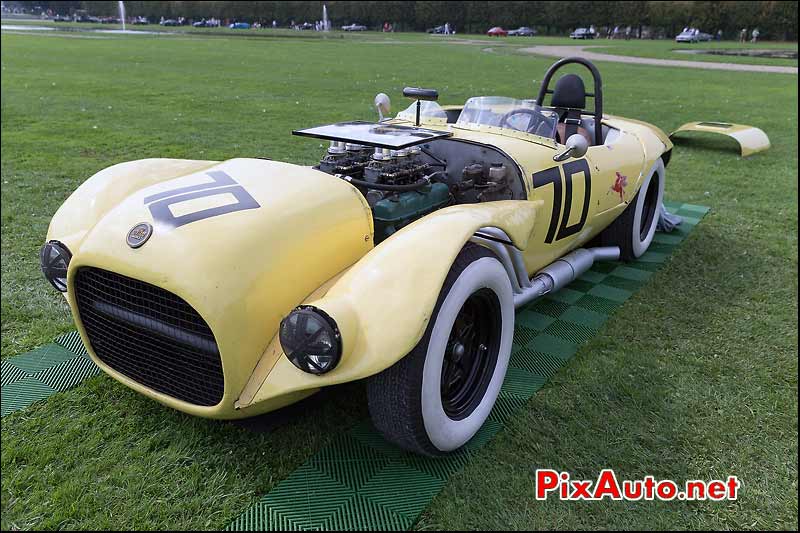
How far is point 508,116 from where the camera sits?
406 centimetres

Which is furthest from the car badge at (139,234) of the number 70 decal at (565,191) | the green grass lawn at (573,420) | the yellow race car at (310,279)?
the number 70 decal at (565,191)

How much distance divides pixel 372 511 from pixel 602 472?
104 cm

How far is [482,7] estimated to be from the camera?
56.9 meters

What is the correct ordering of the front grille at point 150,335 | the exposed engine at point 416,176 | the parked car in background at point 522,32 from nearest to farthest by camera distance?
the front grille at point 150,335 < the exposed engine at point 416,176 < the parked car in background at point 522,32

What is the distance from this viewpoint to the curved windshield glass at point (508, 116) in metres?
3.99

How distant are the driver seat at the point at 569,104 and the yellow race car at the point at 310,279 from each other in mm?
1794

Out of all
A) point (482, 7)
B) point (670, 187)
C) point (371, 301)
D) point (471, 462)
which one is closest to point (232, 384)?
point (371, 301)

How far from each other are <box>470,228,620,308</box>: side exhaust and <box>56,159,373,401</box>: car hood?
0.63m

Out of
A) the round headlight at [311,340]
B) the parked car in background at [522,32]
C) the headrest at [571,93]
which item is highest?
the parked car in background at [522,32]

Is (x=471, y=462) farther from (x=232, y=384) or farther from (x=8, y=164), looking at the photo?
(x=8, y=164)

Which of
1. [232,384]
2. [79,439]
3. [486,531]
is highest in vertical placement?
[232,384]

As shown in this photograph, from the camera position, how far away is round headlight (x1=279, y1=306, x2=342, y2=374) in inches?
81.0

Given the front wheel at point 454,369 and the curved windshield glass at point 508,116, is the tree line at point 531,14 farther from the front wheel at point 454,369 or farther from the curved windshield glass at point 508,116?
the front wheel at point 454,369

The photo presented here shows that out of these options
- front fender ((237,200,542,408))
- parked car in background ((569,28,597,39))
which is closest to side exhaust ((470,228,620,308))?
front fender ((237,200,542,408))
